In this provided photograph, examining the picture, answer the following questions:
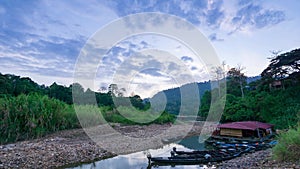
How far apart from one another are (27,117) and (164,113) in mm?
17717

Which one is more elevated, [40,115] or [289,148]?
[40,115]

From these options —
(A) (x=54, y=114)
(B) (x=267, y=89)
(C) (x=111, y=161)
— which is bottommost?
(C) (x=111, y=161)

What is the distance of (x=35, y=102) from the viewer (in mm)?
13719

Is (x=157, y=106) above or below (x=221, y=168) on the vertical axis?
above

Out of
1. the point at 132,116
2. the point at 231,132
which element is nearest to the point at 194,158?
the point at 231,132

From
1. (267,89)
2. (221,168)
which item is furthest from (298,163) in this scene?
(267,89)

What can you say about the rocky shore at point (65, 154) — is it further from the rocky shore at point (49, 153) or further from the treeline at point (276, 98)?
the treeline at point (276, 98)

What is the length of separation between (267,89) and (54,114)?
1772 centimetres

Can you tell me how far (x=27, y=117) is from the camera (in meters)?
12.9

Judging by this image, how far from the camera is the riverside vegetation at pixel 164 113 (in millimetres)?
12531

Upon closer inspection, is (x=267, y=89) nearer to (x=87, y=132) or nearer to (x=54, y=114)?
(x=87, y=132)

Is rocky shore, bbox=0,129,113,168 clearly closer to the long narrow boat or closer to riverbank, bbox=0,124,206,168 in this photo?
riverbank, bbox=0,124,206,168

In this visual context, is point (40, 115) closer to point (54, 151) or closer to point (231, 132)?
point (54, 151)

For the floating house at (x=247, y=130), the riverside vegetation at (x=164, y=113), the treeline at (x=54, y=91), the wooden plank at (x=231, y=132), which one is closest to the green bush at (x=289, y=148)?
the riverside vegetation at (x=164, y=113)
